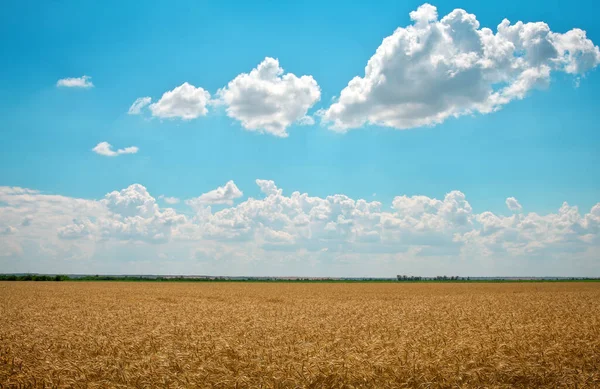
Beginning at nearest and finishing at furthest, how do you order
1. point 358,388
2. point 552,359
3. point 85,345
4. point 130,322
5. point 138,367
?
point 358,388, point 138,367, point 552,359, point 85,345, point 130,322

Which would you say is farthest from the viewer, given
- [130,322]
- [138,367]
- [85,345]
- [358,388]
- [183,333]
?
[130,322]

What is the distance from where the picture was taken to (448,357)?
9570 mm

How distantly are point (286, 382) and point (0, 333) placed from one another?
11486 millimetres

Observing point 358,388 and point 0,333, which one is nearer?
point 358,388

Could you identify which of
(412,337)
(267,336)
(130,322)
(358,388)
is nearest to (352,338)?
(412,337)

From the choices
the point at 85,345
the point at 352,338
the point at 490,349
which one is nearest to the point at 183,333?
the point at 85,345

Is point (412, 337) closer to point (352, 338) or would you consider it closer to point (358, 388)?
point (352, 338)

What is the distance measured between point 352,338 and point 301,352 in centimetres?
304

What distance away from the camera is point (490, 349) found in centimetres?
1034

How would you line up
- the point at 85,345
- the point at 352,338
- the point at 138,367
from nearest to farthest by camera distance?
the point at 138,367 < the point at 85,345 < the point at 352,338

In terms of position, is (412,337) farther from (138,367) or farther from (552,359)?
(138,367)

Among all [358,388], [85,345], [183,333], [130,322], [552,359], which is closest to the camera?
[358,388]

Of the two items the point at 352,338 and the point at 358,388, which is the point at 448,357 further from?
the point at 352,338

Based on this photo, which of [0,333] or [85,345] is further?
[0,333]
